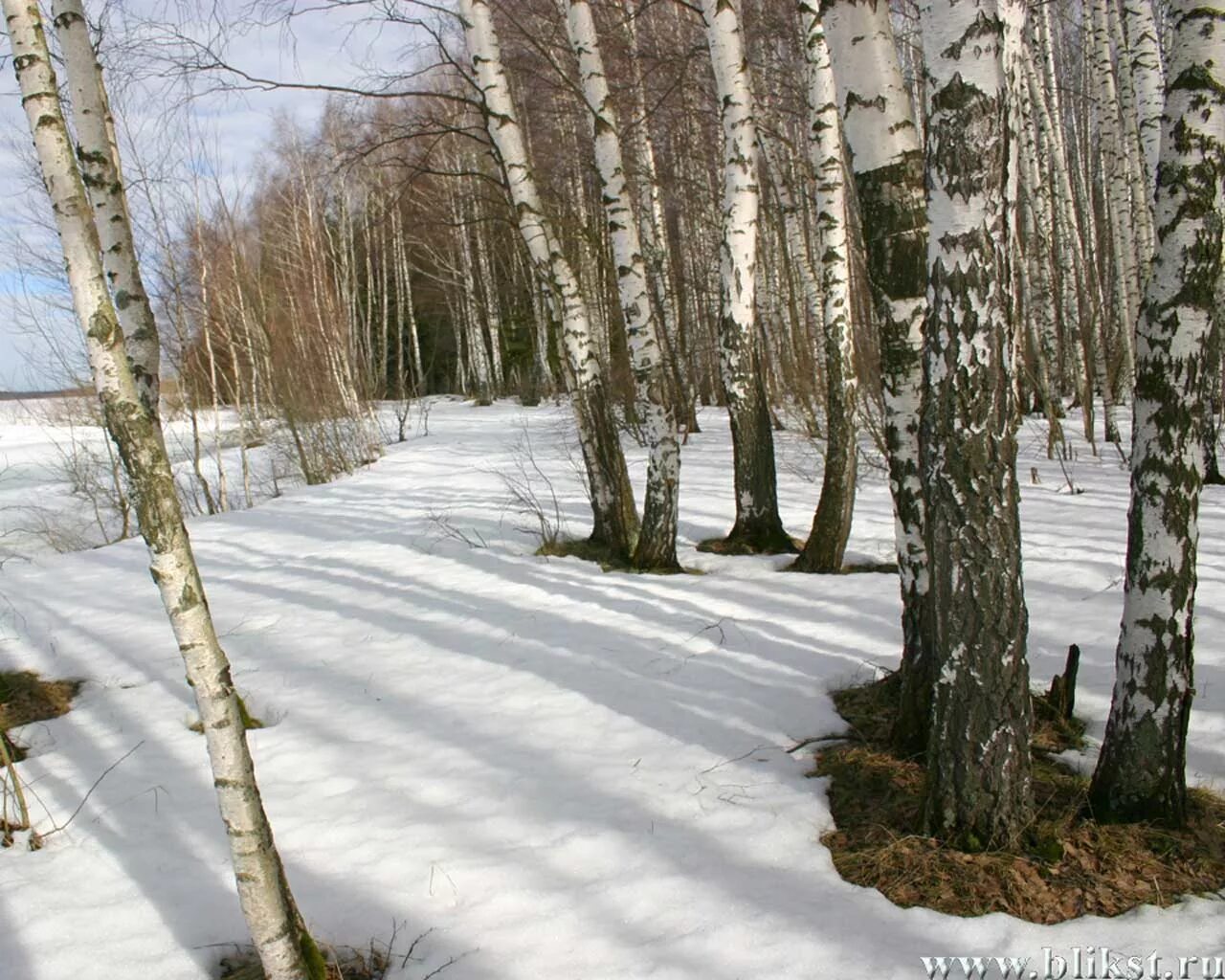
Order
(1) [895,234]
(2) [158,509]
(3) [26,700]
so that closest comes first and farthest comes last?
(2) [158,509]
(1) [895,234]
(3) [26,700]

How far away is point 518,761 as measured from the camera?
3.58 m

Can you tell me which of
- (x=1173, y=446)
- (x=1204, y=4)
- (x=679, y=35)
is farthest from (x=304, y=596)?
(x=679, y=35)

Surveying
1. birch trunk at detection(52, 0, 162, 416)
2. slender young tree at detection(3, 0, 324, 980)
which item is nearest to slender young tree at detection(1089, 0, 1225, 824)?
slender young tree at detection(3, 0, 324, 980)

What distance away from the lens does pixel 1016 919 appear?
232 cm

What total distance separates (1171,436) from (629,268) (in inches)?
155

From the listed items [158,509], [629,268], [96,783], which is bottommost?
[96,783]

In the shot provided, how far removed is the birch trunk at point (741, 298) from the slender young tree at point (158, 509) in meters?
4.57

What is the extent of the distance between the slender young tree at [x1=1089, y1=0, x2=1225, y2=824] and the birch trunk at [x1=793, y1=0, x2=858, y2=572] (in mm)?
3145

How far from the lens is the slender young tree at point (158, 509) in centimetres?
203

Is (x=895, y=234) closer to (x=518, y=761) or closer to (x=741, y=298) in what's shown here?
(x=518, y=761)

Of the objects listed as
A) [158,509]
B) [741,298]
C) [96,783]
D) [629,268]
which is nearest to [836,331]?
[741,298]

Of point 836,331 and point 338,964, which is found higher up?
point 836,331

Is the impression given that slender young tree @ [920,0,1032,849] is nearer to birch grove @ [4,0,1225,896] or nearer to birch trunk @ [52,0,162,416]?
birch grove @ [4,0,1225,896]

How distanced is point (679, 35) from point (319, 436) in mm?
8666
